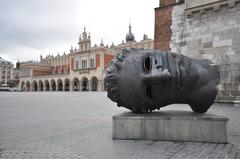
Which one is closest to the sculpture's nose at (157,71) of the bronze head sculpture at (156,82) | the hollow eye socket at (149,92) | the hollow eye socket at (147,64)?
the bronze head sculpture at (156,82)

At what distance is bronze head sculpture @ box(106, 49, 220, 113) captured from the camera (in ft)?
13.1

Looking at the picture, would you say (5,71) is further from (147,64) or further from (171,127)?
(171,127)

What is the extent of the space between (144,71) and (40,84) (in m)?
72.4

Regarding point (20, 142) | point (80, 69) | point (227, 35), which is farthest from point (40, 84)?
point (20, 142)

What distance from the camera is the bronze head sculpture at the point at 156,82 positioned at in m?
4.00

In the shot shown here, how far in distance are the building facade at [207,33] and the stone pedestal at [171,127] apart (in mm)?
8303

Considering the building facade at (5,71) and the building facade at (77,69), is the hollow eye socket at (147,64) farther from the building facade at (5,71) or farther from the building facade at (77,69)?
the building facade at (5,71)

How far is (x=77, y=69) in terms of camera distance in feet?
201

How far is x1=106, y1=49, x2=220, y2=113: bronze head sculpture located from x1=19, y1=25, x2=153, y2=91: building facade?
50.1m

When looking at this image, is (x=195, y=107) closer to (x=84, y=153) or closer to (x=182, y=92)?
(x=182, y=92)

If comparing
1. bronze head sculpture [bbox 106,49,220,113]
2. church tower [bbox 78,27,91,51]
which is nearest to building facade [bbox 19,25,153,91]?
church tower [bbox 78,27,91,51]

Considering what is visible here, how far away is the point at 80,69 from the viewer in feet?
198

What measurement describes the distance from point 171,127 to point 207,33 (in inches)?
377

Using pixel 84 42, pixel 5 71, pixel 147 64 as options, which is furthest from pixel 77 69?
pixel 5 71
